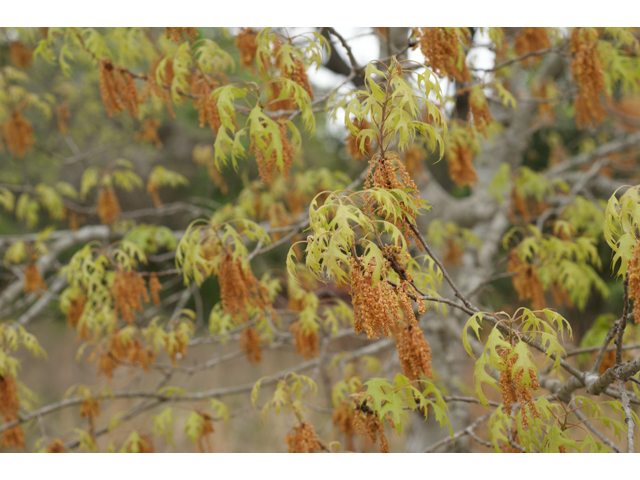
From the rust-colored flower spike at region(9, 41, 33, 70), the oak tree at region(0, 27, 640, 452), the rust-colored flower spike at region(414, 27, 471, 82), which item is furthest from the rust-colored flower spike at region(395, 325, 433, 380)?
the rust-colored flower spike at region(9, 41, 33, 70)

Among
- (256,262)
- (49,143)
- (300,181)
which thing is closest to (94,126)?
(49,143)

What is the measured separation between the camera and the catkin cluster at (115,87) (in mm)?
1444

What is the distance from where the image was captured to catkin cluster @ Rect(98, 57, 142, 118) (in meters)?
1.44

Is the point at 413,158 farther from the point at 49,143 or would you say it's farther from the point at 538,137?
the point at 49,143

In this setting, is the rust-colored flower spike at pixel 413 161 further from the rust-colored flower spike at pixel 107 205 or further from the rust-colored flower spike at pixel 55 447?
the rust-colored flower spike at pixel 55 447

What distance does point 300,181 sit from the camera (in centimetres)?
276

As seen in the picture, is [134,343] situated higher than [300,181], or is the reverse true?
[300,181]

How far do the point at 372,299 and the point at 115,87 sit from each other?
4.08 ft

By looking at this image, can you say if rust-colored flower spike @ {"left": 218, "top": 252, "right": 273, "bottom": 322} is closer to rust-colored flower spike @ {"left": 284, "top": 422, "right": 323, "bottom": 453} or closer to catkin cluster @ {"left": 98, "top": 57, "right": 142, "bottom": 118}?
rust-colored flower spike @ {"left": 284, "top": 422, "right": 323, "bottom": 453}

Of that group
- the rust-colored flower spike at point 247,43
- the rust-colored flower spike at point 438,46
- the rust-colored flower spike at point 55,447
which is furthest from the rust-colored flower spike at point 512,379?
the rust-colored flower spike at point 55,447

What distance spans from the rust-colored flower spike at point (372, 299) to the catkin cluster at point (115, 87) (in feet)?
3.58

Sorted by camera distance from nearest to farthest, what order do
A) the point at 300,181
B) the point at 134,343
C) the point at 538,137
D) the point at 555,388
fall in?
1. the point at 555,388
2. the point at 134,343
3. the point at 300,181
4. the point at 538,137

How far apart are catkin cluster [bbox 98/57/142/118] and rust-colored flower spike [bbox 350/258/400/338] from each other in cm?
109

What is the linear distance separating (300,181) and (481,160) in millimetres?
1345
